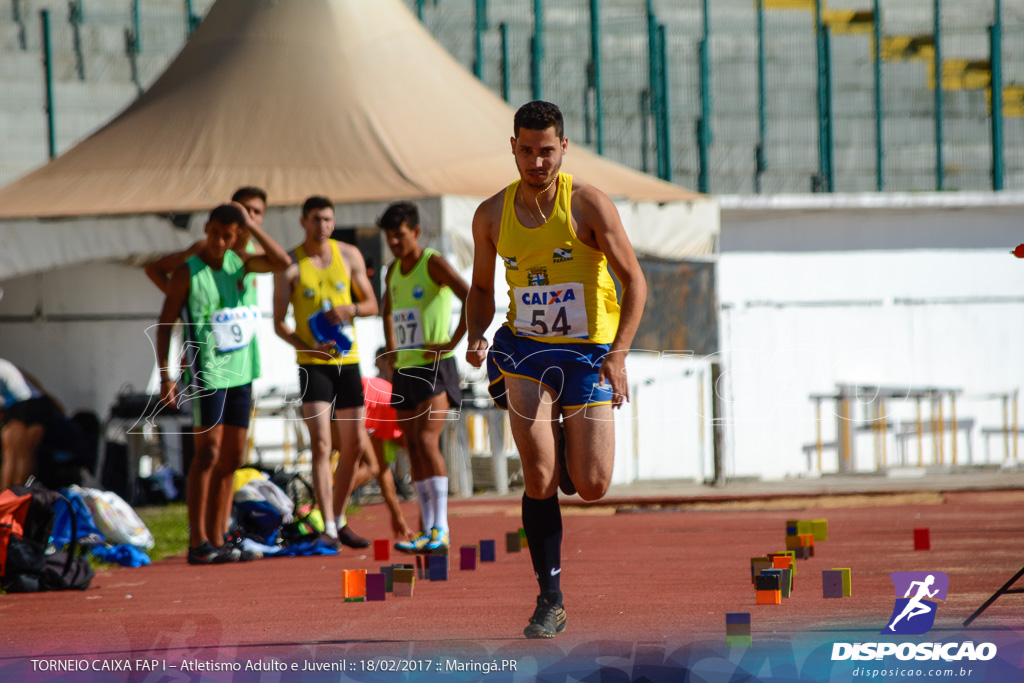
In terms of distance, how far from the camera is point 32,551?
7133 millimetres

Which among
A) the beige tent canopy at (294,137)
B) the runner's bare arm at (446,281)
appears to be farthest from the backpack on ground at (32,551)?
the beige tent canopy at (294,137)

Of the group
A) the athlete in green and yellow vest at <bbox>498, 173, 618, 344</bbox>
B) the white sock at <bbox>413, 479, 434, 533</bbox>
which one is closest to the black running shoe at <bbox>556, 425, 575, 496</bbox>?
the athlete in green and yellow vest at <bbox>498, 173, 618, 344</bbox>

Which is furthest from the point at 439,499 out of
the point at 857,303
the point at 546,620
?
the point at 857,303

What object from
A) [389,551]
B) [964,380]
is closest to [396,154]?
[389,551]

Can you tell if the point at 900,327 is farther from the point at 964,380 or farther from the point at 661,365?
the point at 661,365

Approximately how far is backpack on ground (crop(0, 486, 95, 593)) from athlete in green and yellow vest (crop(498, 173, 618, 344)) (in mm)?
3165

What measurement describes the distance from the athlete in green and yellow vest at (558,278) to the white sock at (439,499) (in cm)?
296

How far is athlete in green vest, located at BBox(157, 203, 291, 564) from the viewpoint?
8.01 m

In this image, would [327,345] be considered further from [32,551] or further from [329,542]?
[32,551]

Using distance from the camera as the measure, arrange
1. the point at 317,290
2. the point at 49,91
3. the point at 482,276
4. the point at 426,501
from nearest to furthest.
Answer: the point at 482,276 < the point at 426,501 < the point at 317,290 < the point at 49,91

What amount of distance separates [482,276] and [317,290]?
3.27m

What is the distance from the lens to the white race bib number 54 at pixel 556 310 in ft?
17.2

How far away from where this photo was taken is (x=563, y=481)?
17.7 ft

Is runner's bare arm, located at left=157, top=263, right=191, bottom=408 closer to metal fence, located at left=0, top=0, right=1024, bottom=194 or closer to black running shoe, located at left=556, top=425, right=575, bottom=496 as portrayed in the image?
black running shoe, located at left=556, top=425, right=575, bottom=496
